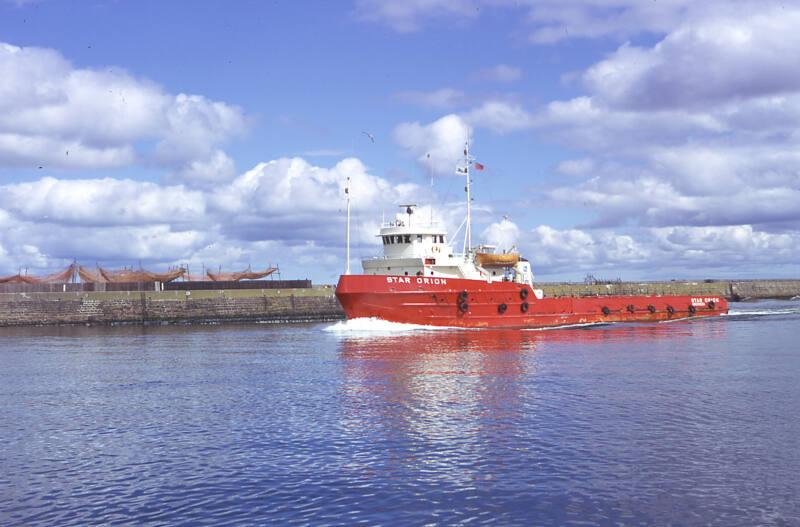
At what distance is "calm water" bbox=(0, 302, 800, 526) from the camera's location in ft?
40.4

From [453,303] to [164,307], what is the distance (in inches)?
1329

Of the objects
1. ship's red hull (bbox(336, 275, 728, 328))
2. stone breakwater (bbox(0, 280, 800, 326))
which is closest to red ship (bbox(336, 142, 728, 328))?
ship's red hull (bbox(336, 275, 728, 328))

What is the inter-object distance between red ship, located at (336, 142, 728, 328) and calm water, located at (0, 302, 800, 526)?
9992 millimetres

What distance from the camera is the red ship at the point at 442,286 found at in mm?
44281

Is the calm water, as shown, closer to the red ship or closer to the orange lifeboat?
the red ship

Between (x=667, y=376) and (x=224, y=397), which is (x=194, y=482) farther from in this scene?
(x=667, y=376)

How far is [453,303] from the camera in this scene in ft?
150

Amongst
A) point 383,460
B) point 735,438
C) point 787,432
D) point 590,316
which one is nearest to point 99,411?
point 383,460

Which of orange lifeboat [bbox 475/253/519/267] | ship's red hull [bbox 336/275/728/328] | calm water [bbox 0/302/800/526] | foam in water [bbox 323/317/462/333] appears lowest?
calm water [bbox 0/302/800/526]

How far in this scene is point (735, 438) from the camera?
1677cm

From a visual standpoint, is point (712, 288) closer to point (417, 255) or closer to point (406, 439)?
point (417, 255)

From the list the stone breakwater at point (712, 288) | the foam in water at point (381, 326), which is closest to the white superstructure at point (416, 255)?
the foam in water at point (381, 326)

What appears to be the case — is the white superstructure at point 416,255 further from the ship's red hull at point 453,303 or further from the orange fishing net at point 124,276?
the orange fishing net at point 124,276

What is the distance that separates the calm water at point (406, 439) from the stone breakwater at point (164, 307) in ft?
109
